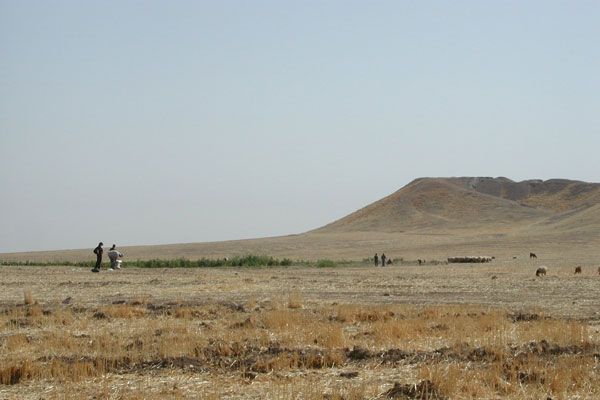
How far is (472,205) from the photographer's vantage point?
515 feet

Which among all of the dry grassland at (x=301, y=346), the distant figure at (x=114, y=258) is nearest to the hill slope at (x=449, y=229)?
the distant figure at (x=114, y=258)

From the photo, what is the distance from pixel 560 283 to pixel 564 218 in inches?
3674

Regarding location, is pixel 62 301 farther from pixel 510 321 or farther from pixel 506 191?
pixel 506 191

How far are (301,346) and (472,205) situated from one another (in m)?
143

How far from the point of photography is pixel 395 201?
545 ft

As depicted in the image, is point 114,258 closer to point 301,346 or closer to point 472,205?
point 301,346

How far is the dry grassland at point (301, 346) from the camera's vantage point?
1284cm

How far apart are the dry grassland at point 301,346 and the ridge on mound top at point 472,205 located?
97.9 m

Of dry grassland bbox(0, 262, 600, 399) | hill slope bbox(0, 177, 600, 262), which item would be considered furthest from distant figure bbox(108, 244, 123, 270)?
hill slope bbox(0, 177, 600, 262)

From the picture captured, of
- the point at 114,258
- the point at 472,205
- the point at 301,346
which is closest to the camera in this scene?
the point at 301,346

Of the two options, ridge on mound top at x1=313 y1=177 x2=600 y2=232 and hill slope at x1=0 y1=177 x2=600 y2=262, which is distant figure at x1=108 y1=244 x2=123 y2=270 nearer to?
hill slope at x1=0 y1=177 x2=600 y2=262

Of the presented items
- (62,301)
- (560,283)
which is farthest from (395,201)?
(62,301)

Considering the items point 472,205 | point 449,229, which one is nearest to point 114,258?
point 449,229

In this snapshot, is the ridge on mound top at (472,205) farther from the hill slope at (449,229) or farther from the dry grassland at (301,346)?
the dry grassland at (301,346)
